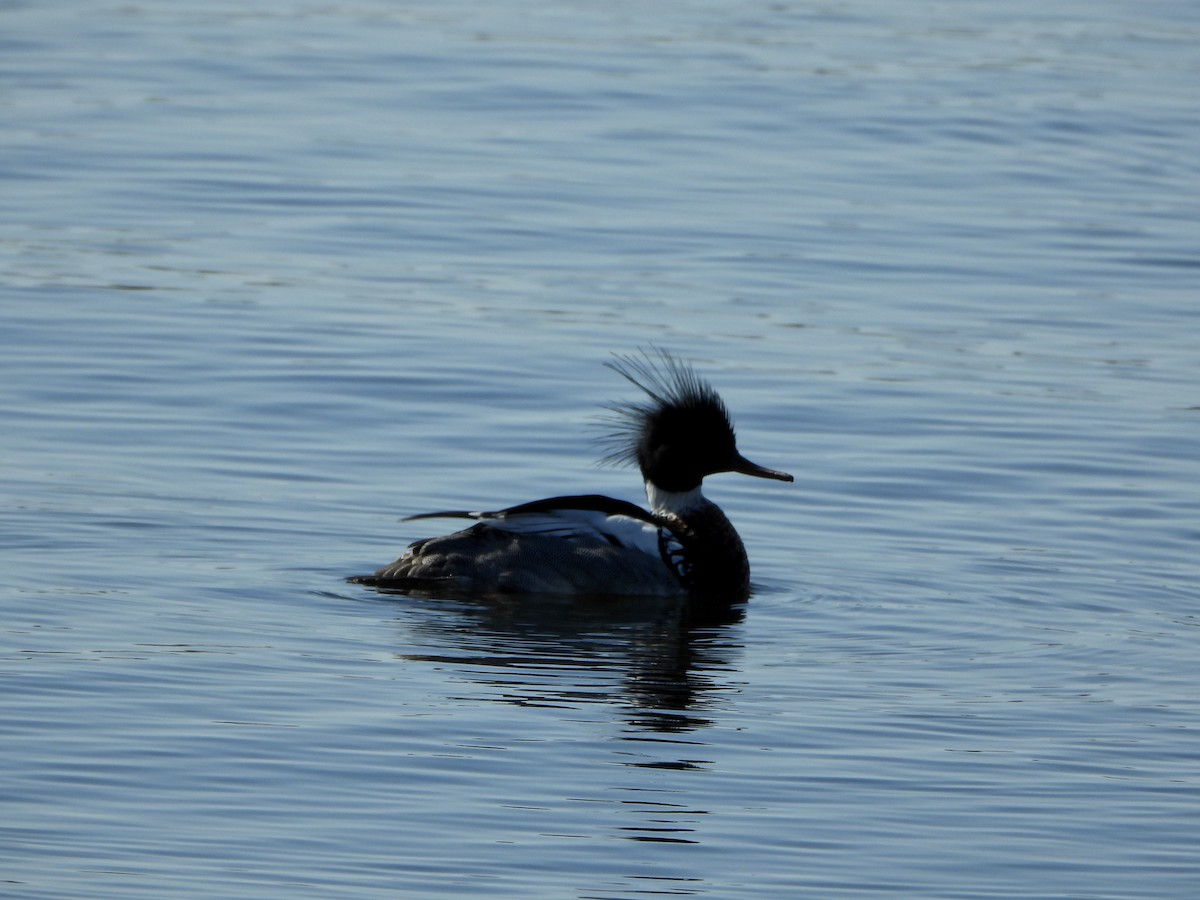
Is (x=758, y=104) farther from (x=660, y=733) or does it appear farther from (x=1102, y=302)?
(x=660, y=733)

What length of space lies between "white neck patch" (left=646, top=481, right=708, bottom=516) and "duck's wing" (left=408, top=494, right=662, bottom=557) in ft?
2.13

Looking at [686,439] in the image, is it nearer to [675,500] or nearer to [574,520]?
[675,500]

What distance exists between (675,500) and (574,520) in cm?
105

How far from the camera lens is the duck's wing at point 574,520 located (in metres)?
10.7

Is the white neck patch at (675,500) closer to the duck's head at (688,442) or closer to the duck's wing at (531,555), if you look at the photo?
the duck's head at (688,442)

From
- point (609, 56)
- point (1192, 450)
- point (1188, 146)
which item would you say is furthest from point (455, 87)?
point (1192, 450)

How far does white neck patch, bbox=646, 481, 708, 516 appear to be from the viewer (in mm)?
11680

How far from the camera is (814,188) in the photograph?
22344mm

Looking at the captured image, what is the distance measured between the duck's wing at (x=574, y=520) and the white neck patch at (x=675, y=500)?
649 mm

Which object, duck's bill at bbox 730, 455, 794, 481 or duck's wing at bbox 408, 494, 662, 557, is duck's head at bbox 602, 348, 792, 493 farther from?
duck's wing at bbox 408, 494, 662, 557

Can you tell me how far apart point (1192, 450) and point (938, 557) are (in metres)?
3.02

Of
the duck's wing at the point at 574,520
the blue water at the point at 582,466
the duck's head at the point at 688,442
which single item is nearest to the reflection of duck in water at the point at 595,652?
the blue water at the point at 582,466

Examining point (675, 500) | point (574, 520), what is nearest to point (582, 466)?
point (675, 500)

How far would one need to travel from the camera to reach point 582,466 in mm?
13234
